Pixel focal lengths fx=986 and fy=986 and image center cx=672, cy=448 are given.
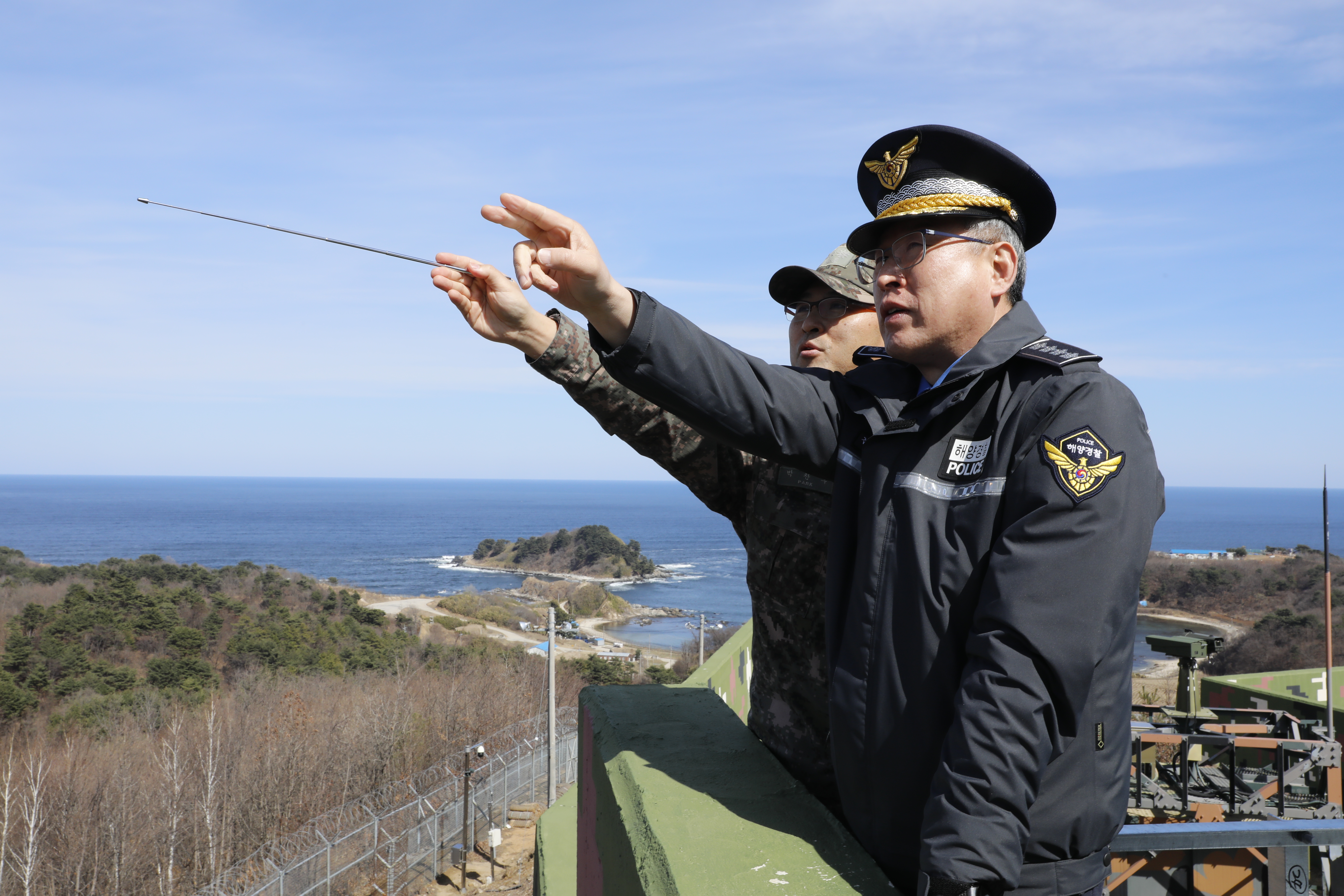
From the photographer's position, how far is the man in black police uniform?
1.50 m

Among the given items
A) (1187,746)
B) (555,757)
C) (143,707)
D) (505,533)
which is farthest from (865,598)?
(505,533)

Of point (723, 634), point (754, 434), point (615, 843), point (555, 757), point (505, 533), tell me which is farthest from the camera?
point (505, 533)

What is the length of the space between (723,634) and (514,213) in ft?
217

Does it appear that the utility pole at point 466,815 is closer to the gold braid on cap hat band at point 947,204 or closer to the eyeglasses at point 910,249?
the eyeglasses at point 910,249

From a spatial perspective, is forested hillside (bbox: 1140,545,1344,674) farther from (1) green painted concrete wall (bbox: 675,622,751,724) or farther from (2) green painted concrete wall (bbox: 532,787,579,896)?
(2) green painted concrete wall (bbox: 532,787,579,896)

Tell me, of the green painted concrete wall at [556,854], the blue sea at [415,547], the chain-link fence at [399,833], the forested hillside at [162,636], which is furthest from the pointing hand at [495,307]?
the blue sea at [415,547]

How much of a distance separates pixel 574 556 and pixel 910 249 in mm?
130931

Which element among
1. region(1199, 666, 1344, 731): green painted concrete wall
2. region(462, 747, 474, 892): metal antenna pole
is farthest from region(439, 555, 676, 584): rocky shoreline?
region(1199, 666, 1344, 731): green painted concrete wall

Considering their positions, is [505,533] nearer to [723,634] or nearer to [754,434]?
[723,634]

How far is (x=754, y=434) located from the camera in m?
1.92

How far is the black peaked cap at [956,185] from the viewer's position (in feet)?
6.41

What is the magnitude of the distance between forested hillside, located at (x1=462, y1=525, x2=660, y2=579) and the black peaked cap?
390 feet

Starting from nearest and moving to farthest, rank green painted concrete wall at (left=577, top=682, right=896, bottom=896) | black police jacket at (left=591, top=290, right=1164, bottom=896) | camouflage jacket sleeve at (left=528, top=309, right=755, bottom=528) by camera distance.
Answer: black police jacket at (left=591, top=290, right=1164, bottom=896) < green painted concrete wall at (left=577, top=682, right=896, bottom=896) < camouflage jacket sleeve at (left=528, top=309, right=755, bottom=528)

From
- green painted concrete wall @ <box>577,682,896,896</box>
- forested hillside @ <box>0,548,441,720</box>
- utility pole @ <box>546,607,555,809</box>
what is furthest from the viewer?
forested hillside @ <box>0,548,441,720</box>
